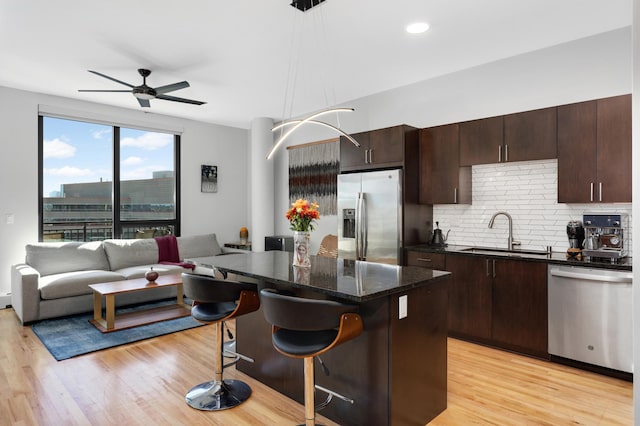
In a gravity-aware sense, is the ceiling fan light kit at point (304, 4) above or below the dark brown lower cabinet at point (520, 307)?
above

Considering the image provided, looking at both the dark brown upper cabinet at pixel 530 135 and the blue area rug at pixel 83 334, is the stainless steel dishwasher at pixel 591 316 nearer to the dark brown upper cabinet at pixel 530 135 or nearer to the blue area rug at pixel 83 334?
the dark brown upper cabinet at pixel 530 135

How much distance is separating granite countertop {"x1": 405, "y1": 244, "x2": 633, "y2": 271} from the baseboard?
505cm

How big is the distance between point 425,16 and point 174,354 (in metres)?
3.65

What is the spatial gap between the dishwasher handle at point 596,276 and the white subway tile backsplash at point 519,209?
0.57m

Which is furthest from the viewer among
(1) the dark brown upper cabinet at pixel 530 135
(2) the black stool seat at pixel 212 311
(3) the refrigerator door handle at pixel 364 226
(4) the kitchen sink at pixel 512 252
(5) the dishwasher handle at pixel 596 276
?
(3) the refrigerator door handle at pixel 364 226

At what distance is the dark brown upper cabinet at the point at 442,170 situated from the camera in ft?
13.7

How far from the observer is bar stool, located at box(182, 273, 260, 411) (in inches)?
96.3

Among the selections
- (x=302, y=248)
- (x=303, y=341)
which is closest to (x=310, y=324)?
(x=303, y=341)

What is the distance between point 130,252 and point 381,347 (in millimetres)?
→ 4622

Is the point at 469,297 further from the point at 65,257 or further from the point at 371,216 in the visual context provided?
the point at 65,257

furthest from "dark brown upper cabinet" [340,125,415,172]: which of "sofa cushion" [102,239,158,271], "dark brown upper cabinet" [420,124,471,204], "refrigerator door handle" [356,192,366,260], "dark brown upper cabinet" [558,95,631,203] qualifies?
"sofa cushion" [102,239,158,271]

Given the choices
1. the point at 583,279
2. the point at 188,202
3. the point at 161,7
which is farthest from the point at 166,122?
the point at 583,279

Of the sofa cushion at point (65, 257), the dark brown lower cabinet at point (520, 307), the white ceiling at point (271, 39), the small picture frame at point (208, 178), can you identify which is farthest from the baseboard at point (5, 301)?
the dark brown lower cabinet at point (520, 307)

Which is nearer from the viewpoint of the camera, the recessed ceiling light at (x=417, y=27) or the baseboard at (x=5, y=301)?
the recessed ceiling light at (x=417, y=27)
